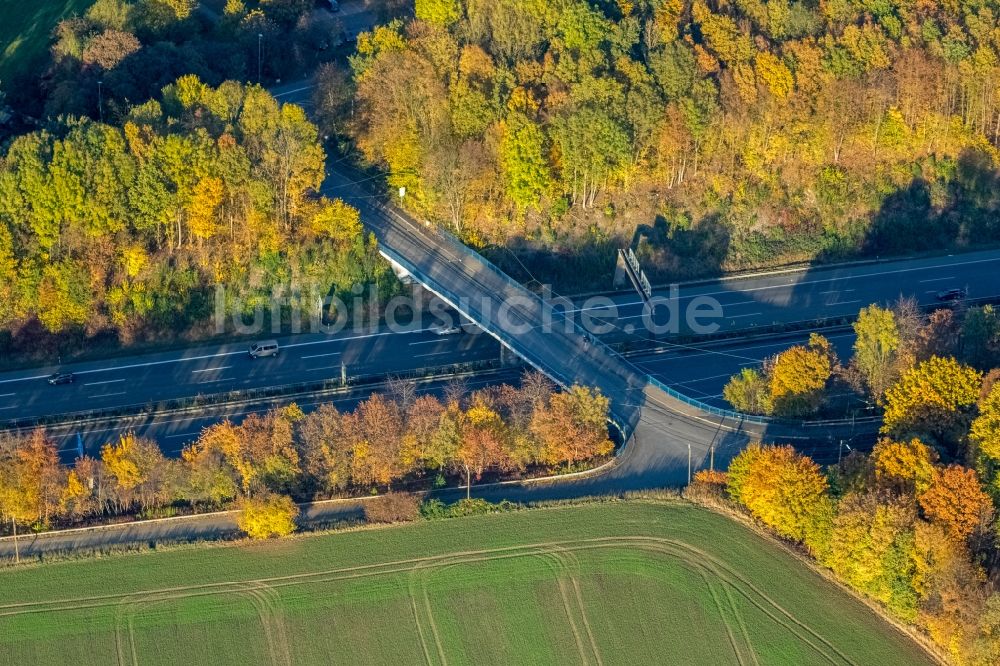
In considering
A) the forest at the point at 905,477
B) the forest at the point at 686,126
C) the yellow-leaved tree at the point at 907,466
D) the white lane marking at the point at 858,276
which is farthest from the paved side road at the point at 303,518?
the white lane marking at the point at 858,276

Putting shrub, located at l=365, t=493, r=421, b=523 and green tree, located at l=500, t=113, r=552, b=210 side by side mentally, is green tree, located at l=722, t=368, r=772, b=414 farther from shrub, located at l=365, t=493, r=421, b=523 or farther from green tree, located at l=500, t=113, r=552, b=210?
shrub, located at l=365, t=493, r=421, b=523

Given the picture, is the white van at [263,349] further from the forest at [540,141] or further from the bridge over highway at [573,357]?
the bridge over highway at [573,357]

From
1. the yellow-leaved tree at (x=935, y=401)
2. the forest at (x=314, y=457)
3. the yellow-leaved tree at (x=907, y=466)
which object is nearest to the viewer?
the yellow-leaved tree at (x=907, y=466)

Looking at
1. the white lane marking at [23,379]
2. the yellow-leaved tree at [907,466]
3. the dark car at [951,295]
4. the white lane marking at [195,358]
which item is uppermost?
the dark car at [951,295]

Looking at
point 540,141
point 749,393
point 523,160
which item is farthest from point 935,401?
point 523,160

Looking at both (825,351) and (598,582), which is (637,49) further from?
(598,582)

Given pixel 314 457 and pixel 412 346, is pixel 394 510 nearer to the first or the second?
pixel 314 457

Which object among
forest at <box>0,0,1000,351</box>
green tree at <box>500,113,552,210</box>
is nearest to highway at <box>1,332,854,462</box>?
forest at <box>0,0,1000,351</box>
